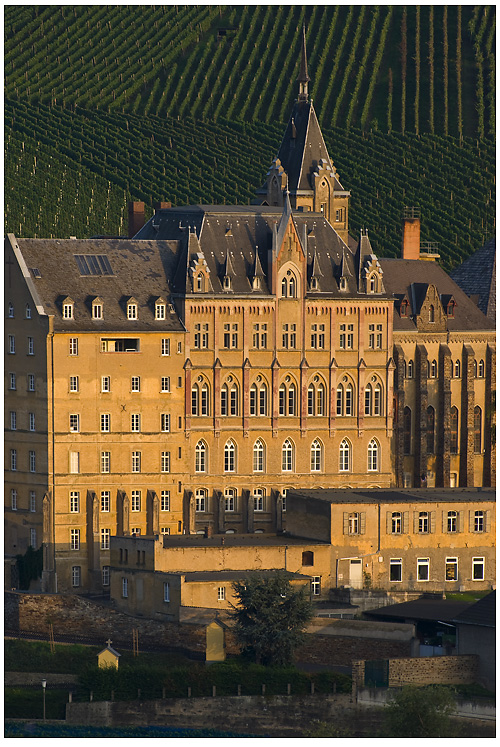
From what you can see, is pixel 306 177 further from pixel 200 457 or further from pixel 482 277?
pixel 200 457

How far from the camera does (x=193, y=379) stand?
454ft

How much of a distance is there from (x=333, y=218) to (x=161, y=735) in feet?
→ 184

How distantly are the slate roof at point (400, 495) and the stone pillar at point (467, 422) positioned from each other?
12.9 metres

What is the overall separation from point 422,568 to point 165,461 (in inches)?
659

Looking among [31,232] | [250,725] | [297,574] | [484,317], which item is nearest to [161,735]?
[250,725]

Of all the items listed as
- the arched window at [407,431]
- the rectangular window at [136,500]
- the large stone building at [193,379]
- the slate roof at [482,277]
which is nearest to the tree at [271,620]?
the large stone building at [193,379]

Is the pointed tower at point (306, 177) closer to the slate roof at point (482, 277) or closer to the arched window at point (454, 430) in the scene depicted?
the slate roof at point (482, 277)

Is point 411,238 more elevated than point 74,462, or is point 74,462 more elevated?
point 411,238

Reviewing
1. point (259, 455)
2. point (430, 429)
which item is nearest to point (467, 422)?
point (430, 429)

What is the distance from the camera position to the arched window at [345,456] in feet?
468

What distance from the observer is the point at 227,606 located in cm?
12388

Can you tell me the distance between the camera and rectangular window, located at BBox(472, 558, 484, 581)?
435 ft

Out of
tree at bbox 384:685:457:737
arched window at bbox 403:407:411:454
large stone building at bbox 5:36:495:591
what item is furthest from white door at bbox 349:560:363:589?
arched window at bbox 403:407:411:454

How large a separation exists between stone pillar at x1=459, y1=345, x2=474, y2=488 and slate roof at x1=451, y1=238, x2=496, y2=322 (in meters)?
4.48
